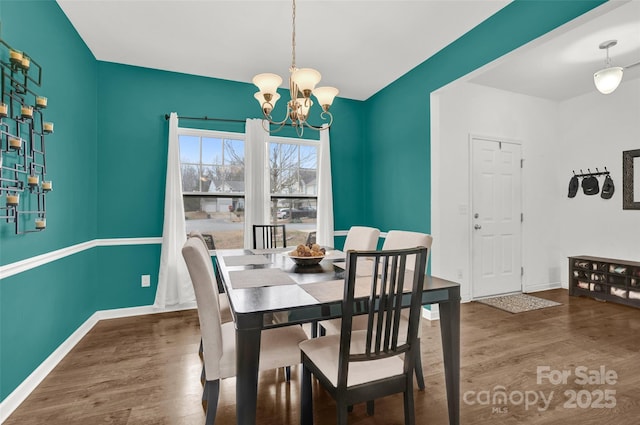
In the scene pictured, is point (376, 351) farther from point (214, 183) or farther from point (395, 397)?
point (214, 183)

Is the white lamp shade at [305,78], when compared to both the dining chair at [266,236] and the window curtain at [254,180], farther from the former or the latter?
the window curtain at [254,180]

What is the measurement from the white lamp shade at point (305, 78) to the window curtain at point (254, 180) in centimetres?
189

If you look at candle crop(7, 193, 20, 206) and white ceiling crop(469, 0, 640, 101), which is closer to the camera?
candle crop(7, 193, 20, 206)

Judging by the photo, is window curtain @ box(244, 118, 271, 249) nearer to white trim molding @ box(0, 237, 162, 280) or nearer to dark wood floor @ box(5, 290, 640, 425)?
white trim molding @ box(0, 237, 162, 280)

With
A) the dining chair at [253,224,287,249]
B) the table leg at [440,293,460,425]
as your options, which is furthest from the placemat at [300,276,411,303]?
the dining chair at [253,224,287,249]

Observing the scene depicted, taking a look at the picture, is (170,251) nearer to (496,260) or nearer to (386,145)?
(386,145)

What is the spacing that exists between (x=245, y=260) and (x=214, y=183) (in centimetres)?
181

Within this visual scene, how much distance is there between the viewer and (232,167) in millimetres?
3883

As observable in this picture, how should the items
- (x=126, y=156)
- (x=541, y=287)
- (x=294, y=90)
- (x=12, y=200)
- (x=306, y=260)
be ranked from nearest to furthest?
(x=12, y=200) < (x=306, y=260) < (x=294, y=90) < (x=126, y=156) < (x=541, y=287)

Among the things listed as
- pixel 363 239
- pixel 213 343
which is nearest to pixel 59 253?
pixel 213 343

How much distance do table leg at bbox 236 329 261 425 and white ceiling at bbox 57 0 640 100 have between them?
7.95 feet

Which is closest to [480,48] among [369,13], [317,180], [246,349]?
[369,13]

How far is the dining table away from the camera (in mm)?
1235

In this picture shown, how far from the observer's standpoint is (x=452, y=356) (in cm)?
157
